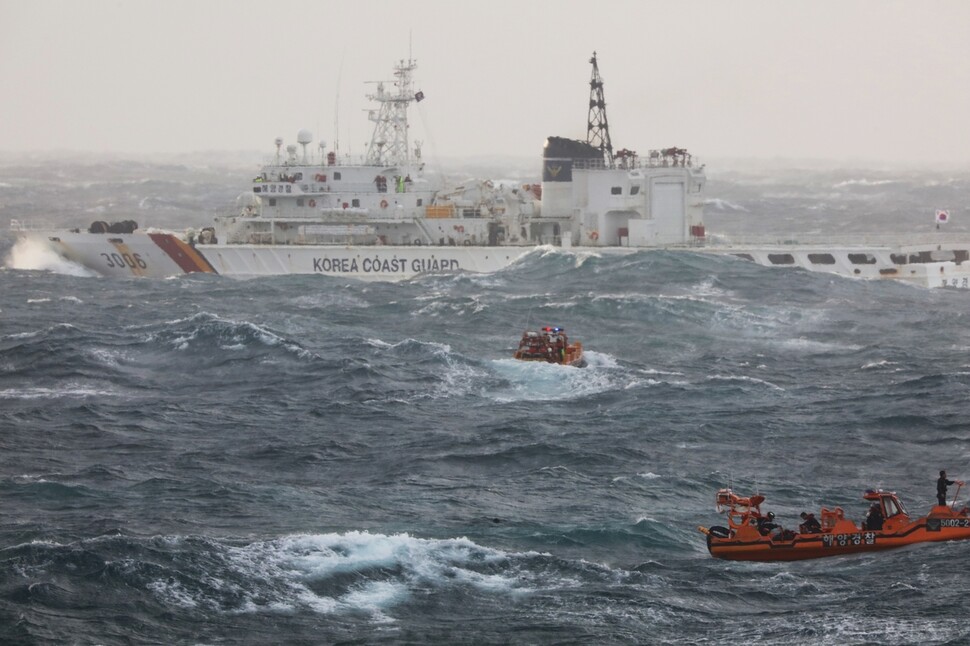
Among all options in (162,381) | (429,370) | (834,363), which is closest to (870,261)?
(834,363)

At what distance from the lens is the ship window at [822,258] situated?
76.1 m

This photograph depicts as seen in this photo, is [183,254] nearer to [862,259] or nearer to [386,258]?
[386,258]

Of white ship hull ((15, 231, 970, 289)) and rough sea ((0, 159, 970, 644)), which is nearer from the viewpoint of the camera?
rough sea ((0, 159, 970, 644))

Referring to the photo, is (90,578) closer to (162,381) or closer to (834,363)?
(162,381)

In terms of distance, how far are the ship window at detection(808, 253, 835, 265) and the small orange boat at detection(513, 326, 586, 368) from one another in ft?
106

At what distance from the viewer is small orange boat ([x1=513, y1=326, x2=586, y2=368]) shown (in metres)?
46.4

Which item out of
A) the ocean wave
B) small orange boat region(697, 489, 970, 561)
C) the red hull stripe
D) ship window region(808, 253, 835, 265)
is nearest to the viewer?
small orange boat region(697, 489, 970, 561)

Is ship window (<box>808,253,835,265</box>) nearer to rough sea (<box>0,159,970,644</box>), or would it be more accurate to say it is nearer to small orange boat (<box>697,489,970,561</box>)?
rough sea (<box>0,159,970,644</box>)

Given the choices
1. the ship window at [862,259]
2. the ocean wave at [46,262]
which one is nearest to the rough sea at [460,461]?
the ship window at [862,259]

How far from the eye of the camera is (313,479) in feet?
111

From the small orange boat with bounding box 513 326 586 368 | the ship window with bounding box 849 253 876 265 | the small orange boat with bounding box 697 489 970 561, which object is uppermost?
the ship window with bounding box 849 253 876 265

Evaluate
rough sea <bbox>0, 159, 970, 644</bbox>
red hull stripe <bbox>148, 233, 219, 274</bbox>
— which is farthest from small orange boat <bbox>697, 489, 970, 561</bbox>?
red hull stripe <bbox>148, 233, 219, 274</bbox>

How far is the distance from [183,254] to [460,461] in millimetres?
43171

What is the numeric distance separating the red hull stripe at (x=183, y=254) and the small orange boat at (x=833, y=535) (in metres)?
50.8
